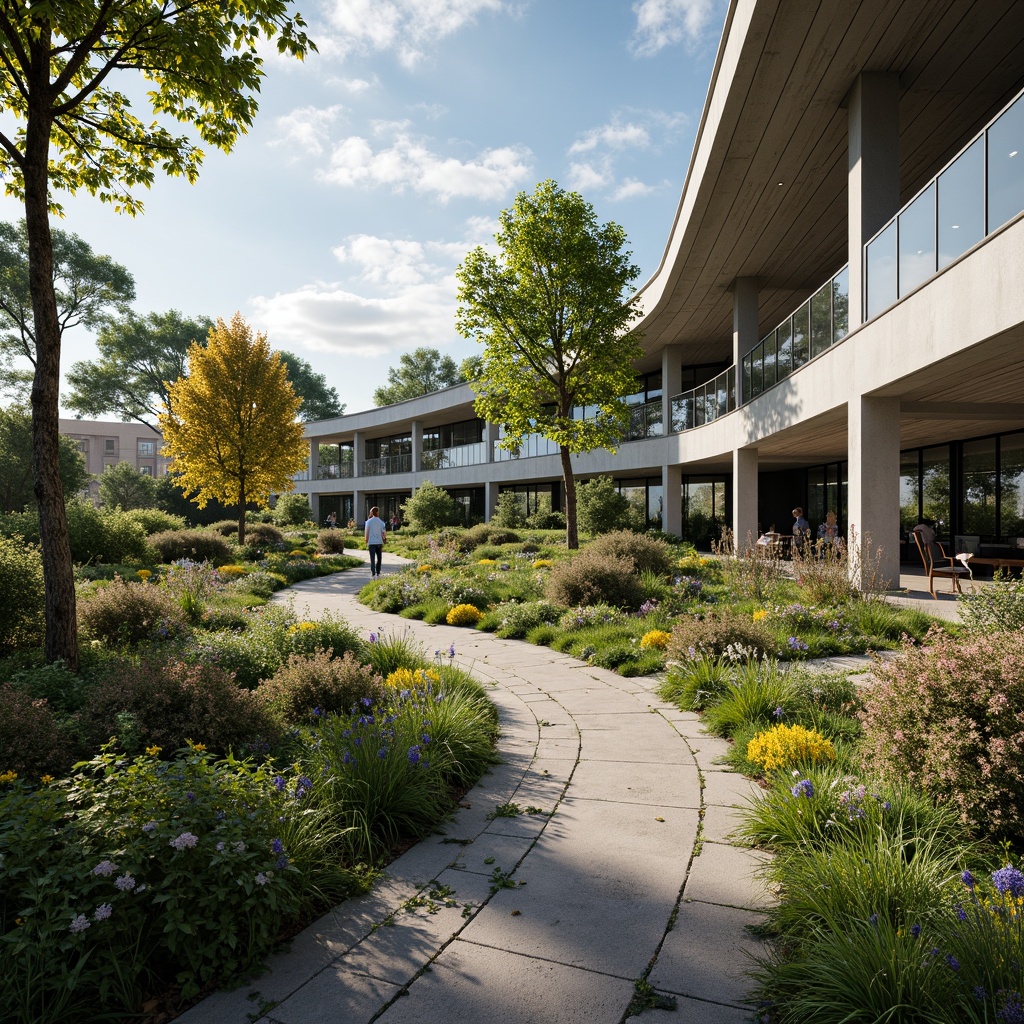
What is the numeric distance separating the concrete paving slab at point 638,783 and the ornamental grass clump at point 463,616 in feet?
18.3

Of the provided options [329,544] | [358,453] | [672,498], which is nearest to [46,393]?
[329,544]

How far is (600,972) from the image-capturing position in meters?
2.29

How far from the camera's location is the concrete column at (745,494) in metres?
17.1

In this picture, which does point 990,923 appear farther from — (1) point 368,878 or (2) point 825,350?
(2) point 825,350

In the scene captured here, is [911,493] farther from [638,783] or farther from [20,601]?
[20,601]

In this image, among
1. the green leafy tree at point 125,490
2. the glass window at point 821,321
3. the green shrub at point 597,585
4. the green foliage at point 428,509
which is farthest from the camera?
the green leafy tree at point 125,490

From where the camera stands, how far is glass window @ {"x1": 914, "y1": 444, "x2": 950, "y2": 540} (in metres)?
16.4

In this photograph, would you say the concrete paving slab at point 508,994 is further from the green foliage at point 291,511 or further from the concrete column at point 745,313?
the green foliage at point 291,511

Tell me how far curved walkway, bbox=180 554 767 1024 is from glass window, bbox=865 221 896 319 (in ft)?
26.3

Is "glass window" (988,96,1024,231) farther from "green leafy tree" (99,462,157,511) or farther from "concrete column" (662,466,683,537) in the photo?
"green leafy tree" (99,462,157,511)

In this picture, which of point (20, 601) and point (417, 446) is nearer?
point (20, 601)

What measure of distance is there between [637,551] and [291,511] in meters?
31.7

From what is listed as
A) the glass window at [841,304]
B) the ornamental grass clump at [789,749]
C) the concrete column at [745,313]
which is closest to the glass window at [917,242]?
the glass window at [841,304]

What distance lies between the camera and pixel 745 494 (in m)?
17.4
